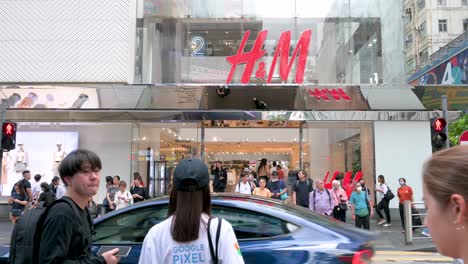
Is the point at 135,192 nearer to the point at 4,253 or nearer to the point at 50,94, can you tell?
the point at 50,94

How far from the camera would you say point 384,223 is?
14727mm

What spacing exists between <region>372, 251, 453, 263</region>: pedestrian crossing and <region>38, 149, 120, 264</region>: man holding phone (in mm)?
6362

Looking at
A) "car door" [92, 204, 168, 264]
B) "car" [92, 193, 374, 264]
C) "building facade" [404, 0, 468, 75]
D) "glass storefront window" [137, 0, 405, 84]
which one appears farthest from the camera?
"building facade" [404, 0, 468, 75]

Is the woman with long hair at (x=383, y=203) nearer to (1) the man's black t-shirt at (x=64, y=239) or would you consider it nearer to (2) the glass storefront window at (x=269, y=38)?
(2) the glass storefront window at (x=269, y=38)

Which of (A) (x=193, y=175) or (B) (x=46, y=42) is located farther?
(B) (x=46, y=42)

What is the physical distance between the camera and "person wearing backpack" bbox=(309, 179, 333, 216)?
10742 millimetres

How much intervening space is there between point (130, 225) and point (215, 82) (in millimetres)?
11061

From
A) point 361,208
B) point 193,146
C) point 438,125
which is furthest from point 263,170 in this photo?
point 438,125

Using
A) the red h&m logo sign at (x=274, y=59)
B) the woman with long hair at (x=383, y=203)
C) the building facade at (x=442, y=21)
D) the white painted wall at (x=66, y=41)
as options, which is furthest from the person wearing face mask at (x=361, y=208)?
the building facade at (x=442, y=21)

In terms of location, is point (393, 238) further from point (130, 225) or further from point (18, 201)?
point (18, 201)

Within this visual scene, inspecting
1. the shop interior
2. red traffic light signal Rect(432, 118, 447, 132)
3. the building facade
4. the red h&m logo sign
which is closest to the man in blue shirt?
the red h&m logo sign

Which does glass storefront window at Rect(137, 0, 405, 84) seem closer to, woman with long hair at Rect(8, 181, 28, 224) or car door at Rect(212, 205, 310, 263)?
woman with long hair at Rect(8, 181, 28, 224)

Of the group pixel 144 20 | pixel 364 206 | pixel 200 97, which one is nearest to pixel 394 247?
pixel 364 206

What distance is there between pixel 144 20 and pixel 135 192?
654 cm
